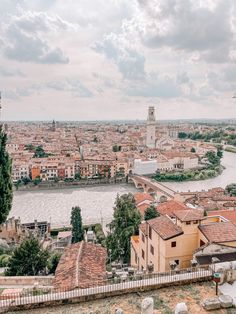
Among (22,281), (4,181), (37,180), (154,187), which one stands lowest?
(37,180)

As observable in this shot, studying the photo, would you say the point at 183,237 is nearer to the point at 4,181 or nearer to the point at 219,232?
the point at 219,232

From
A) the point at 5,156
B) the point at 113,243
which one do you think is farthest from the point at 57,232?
the point at 5,156

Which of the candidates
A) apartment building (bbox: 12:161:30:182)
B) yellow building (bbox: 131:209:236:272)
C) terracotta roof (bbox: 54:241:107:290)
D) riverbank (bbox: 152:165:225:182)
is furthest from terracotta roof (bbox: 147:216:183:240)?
apartment building (bbox: 12:161:30:182)

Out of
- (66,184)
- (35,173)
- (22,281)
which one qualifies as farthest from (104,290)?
(35,173)

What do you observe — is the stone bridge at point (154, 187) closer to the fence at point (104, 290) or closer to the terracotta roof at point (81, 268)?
the terracotta roof at point (81, 268)

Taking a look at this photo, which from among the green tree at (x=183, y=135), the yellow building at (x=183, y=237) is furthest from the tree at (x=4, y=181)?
the green tree at (x=183, y=135)

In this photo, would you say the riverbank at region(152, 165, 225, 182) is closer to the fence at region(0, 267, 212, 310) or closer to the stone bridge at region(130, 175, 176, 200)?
the stone bridge at region(130, 175, 176, 200)

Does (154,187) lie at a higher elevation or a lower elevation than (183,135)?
lower
